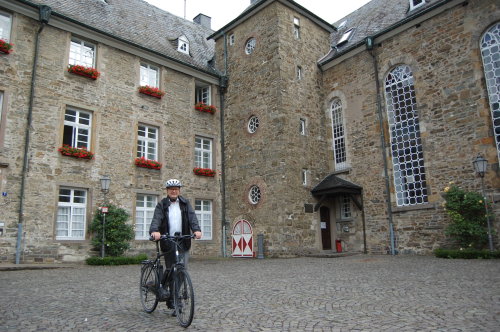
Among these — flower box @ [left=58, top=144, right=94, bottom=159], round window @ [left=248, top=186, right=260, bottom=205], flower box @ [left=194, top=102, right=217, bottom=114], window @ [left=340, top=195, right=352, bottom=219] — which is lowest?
window @ [left=340, top=195, right=352, bottom=219]

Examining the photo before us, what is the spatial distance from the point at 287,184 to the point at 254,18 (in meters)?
7.92

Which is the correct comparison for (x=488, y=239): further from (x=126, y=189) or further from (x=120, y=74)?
(x=120, y=74)

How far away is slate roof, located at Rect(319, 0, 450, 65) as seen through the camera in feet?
52.1

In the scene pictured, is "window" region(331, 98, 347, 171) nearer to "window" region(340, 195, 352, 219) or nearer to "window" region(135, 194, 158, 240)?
"window" region(340, 195, 352, 219)

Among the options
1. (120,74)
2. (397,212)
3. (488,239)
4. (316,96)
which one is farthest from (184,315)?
(316,96)

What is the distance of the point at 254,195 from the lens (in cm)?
1627

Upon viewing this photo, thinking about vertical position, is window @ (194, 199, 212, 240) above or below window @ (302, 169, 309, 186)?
below

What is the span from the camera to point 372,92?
15.9 m

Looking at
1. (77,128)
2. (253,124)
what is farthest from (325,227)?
(77,128)

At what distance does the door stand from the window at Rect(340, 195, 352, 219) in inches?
22.6

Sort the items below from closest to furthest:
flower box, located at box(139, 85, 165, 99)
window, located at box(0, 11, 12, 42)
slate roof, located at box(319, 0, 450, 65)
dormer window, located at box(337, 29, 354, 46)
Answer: window, located at box(0, 11, 12, 42) < flower box, located at box(139, 85, 165, 99) < slate roof, located at box(319, 0, 450, 65) < dormer window, located at box(337, 29, 354, 46)

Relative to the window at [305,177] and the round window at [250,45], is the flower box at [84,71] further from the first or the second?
the window at [305,177]

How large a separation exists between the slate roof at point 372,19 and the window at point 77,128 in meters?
10.4

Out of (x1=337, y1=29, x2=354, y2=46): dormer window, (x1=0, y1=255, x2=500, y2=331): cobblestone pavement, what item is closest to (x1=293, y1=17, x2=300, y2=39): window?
(x1=337, y1=29, x2=354, y2=46): dormer window
